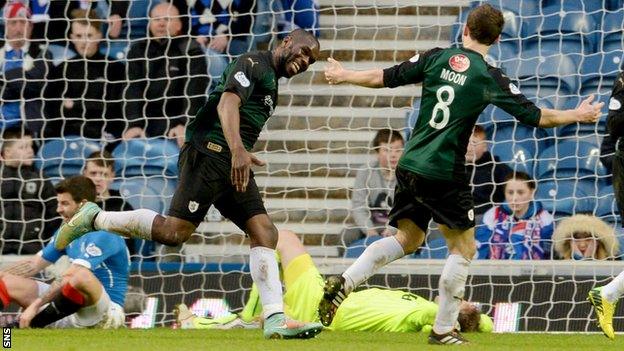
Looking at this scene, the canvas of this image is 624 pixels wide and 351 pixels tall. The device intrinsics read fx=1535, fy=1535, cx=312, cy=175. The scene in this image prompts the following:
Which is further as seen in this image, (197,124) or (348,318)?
(348,318)

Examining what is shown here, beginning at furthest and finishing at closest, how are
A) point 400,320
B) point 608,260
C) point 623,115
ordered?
point 608,260 < point 400,320 < point 623,115

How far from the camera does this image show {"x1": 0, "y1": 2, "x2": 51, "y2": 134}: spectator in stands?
12.2 meters

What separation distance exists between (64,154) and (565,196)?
12.9 ft

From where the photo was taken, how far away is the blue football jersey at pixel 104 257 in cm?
968

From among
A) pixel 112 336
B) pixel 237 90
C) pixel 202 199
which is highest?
pixel 237 90

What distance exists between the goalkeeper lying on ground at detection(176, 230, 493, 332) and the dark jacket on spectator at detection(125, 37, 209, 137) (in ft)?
9.00

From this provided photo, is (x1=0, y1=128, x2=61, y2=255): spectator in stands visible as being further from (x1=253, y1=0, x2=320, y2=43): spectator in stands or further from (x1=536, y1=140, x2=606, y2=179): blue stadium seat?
(x1=536, y1=140, x2=606, y2=179): blue stadium seat

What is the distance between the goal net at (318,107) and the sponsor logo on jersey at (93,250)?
1.19 m

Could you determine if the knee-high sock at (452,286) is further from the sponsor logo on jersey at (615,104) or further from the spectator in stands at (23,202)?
the spectator in stands at (23,202)

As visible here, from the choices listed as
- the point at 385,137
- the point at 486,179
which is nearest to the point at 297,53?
the point at 385,137

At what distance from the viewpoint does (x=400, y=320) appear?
934 centimetres

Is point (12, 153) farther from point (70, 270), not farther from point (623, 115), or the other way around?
point (623, 115)

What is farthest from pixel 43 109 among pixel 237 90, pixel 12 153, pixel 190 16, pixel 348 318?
pixel 237 90

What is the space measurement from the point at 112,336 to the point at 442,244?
3526mm
